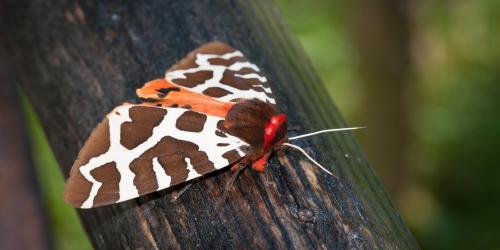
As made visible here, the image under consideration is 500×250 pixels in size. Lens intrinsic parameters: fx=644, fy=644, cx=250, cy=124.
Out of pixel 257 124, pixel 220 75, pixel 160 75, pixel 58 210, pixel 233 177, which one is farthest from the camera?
pixel 58 210

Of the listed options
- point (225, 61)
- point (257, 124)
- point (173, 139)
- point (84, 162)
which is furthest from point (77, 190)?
point (225, 61)

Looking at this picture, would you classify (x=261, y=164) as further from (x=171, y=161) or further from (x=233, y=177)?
(x=171, y=161)

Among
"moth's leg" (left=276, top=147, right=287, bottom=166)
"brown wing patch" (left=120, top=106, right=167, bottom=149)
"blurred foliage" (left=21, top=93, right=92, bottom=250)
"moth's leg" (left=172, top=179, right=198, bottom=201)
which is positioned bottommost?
"blurred foliage" (left=21, top=93, right=92, bottom=250)

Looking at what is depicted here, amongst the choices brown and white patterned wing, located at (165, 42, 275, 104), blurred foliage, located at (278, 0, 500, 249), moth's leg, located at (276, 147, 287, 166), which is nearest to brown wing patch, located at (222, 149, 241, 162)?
moth's leg, located at (276, 147, 287, 166)

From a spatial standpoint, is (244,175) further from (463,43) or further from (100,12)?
(463,43)

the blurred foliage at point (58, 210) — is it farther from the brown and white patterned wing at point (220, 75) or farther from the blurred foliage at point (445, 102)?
the brown and white patterned wing at point (220, 75)

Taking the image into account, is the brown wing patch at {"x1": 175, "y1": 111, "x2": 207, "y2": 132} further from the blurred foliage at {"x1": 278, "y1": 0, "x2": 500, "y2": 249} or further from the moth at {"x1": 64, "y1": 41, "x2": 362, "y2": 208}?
the blurred foliage at {"x1": 278, "y1": 0, "x2": 500, "y2": 249}

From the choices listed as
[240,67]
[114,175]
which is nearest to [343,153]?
[240,67]
